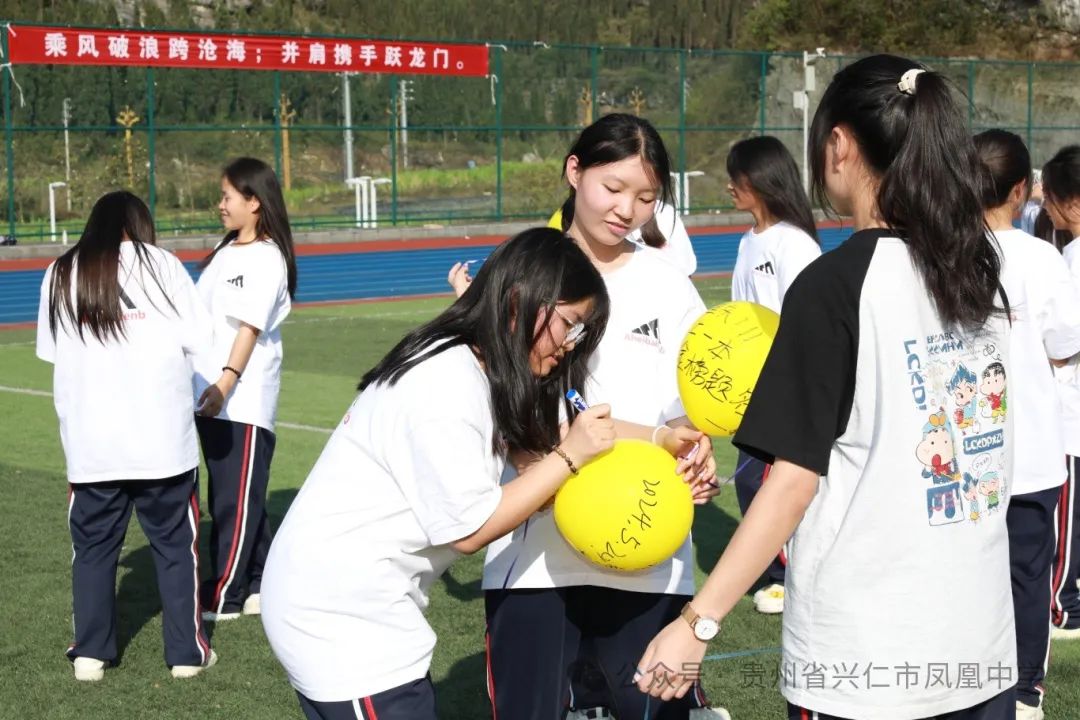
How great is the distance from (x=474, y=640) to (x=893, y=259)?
3373 millimetres

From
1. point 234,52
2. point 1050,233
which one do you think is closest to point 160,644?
point 1050,233

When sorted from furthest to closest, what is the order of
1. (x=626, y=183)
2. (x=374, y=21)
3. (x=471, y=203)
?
(x=374, y=21), (x=471, y=203), (x=626, y=183)

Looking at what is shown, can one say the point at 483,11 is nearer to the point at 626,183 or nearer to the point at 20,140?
the point at 20,140

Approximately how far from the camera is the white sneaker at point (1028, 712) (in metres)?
4.40

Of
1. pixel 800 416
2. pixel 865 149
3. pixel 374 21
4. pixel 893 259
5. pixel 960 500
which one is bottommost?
pixel 960 500

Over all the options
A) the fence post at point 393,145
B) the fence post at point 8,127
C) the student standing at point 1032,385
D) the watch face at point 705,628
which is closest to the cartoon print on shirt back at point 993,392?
the watch face at point 705,628

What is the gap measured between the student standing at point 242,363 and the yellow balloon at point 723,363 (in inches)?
107

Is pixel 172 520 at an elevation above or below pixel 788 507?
below

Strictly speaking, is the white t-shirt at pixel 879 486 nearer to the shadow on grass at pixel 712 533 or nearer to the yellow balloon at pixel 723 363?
the yellow balloon at pixel 723 363

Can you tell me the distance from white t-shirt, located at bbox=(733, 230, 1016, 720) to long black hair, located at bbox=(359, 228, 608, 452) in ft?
2.00

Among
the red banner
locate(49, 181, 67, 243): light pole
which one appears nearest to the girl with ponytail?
the red banner

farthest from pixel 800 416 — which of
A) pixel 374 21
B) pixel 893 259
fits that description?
pixel 374 21

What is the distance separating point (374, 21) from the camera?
195 feet

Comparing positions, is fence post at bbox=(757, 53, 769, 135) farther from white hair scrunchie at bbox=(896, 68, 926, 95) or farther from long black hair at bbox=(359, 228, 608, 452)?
white hair scrunchie at bbox=(896, 68, 926, 95)
